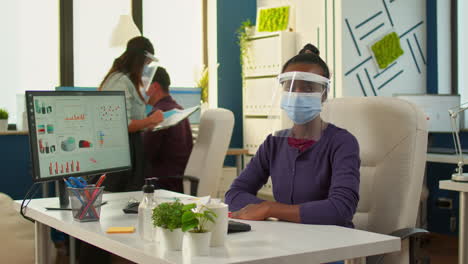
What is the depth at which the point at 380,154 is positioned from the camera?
2.31 meters

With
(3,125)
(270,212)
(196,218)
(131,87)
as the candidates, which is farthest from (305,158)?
(3,125)

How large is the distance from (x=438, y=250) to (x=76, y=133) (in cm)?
346

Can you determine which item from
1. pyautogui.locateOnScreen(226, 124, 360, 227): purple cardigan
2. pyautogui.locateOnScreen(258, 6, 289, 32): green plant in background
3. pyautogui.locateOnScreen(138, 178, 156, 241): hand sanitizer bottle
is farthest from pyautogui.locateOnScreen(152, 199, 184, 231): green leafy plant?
pyautogui.locateOnScreen(258, 6, 289, 32): green plant in background

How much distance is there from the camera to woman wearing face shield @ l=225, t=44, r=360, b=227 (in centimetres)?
205

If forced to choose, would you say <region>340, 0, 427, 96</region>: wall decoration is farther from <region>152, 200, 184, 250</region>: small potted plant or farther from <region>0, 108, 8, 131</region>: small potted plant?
<region>152, 200, 184, 250</region>: small potted plant

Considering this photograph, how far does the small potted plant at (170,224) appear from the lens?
1486 mm

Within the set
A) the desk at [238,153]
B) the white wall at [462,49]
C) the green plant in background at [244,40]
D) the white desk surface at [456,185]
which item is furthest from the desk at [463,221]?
the green plant in background at [244,40]

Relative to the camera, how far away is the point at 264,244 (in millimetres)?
1576

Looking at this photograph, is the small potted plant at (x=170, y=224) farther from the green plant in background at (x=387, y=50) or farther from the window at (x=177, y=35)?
the window at (x=177, y=35)

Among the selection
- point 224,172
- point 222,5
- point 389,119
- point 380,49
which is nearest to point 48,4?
point 222,5

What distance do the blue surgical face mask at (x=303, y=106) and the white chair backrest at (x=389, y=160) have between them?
0.25 meters

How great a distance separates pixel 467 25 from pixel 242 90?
2238mm

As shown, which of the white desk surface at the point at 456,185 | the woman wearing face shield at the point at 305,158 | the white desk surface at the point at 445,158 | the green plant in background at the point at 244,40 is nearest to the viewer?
the woman wearing face shield at the point at 305,158

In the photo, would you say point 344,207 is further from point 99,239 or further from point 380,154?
point 99,239
